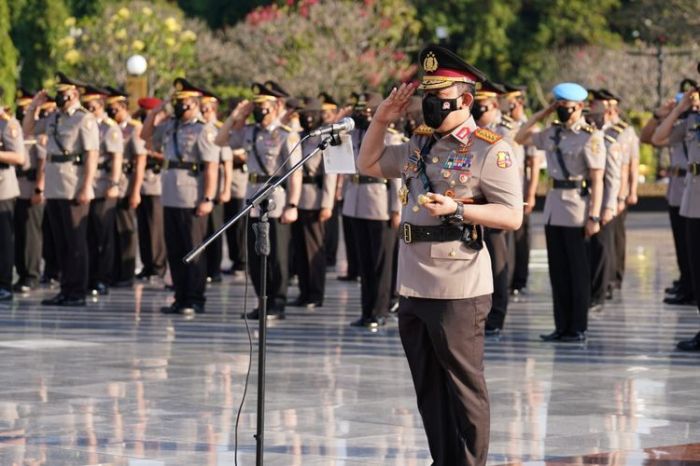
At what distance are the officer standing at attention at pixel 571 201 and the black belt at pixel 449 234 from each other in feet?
20.2

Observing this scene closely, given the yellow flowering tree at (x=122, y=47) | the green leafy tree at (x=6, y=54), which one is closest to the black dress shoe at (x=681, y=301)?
the yellow flowering tree at (x=122, y=47)

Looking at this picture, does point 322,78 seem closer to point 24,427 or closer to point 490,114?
point 490,114

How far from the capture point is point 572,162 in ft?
45.9

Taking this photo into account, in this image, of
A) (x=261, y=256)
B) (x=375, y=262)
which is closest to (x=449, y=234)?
(x=261, y=256)

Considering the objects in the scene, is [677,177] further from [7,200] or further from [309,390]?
[309,390]

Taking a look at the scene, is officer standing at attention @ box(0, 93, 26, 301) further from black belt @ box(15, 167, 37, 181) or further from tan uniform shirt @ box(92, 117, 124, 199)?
black belt @ box(15, 167, 37, 181)

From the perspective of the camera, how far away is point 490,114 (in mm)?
14461

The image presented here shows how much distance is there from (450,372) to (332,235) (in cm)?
1343

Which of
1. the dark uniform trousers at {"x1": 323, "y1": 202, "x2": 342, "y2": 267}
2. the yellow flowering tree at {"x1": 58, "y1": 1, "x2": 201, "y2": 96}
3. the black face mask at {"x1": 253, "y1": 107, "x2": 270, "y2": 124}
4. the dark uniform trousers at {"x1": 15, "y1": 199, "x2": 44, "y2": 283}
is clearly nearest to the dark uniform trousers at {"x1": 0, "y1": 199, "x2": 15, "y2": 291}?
the dark uniform trousers at {"x1": 15, "y1": 199, "x2": 44, "y2": 283}

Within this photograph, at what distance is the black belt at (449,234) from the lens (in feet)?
25.3

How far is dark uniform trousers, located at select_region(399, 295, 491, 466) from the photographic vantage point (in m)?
7.71

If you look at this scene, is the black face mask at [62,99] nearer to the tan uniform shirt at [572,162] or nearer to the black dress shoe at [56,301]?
the black dress shoe at [56,301]

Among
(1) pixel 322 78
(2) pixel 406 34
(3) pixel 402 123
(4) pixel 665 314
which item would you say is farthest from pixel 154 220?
(2) pixel 406 34

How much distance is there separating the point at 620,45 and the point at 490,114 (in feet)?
145
